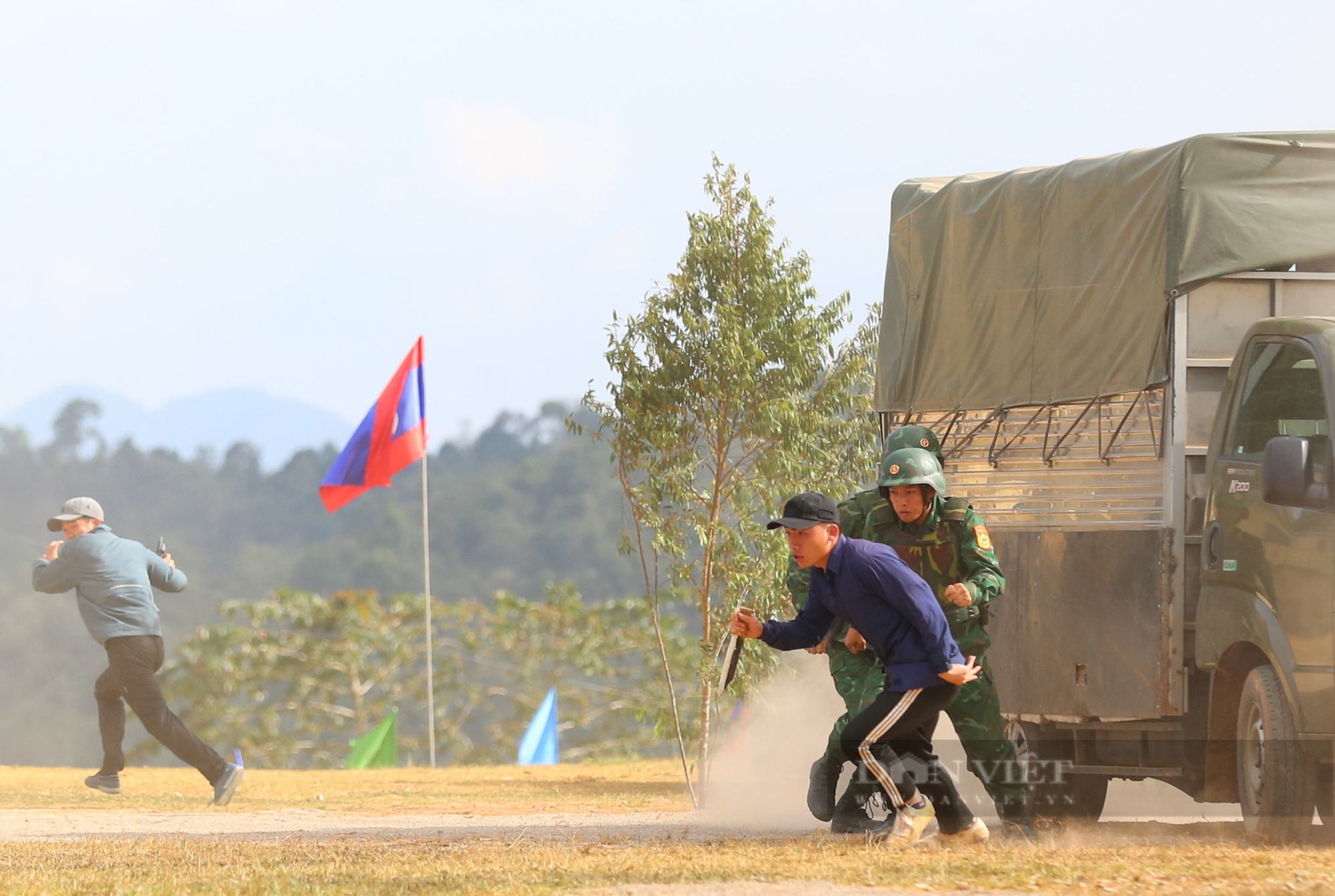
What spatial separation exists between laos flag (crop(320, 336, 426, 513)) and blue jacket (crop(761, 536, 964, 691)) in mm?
14165

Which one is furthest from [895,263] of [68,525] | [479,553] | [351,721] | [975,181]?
[479,553]

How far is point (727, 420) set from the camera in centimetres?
1496

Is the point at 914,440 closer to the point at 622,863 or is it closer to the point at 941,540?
the point at 941,540

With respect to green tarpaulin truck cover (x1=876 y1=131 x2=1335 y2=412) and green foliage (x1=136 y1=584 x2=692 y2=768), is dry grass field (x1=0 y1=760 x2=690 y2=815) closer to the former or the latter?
green tarpaulin truck cover (x1=876 y1=131 x2=1335 y2=412)

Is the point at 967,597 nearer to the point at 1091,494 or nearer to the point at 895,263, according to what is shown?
the point at 1091,494

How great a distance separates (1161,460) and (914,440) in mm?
1369

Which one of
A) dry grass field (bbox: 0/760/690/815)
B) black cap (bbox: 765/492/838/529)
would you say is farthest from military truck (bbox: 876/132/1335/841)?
dry grass field (bbox: 0/760/690/815)

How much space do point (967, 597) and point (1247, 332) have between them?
189 centimetres

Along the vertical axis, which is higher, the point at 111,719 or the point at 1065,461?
the point at 1065,461

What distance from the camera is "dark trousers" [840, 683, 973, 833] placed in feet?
25.6

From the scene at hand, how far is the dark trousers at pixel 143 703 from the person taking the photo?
1229 centimetres

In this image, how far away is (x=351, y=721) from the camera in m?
36.2

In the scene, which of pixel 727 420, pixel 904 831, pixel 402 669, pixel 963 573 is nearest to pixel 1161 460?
pixel 963 573

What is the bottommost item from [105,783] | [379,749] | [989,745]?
[379,749]
